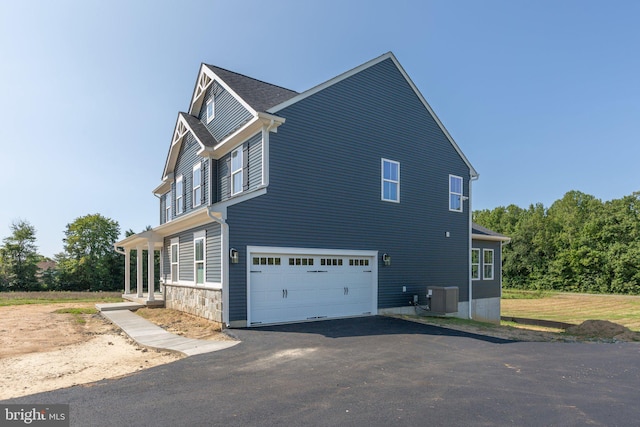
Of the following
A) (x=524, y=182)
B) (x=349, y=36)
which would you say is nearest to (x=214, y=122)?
(x=349, y=36)

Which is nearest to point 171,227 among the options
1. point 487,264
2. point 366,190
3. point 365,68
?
point 366,190

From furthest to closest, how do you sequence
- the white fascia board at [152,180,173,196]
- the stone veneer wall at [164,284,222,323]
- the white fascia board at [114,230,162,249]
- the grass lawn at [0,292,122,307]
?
the white fascia board at [152,180,173,196]
the grass lawn at [0,292,122,307]
the white fascia board at [114,230,162,249]
the stone veneer wall at [164,284,222,323]

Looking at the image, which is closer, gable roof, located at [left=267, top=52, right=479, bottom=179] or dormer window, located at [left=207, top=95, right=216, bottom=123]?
gable roof, located at [left=267, top=52, right=479, bottom=179]

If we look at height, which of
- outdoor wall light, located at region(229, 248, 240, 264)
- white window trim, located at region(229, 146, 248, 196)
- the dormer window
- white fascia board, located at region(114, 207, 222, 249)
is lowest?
outdoor wall light, located at region(229, 248, 240, 264)

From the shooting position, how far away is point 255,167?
1220 centimetres

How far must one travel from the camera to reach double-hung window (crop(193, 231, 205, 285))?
1220 centimetres

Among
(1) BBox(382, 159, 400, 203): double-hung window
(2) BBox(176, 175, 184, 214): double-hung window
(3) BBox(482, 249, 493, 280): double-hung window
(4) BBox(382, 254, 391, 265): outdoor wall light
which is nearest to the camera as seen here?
(4) BBox(382, 254, 391, 265): outdoor wall light

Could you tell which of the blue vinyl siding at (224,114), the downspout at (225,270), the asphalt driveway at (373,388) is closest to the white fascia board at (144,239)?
the blue vinyl siding at (224,114)

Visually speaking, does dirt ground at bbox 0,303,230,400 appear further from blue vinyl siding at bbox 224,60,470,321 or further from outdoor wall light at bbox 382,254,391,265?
outdoor wall light at bbox 382,254,391,265

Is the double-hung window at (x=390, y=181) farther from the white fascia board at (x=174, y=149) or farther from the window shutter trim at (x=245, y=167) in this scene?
the white fascia board at (x=174, y=149)

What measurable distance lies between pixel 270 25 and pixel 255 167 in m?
5.77

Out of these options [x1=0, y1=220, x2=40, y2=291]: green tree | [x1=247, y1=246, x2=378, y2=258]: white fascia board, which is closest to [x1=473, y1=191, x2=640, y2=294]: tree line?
[x1=247, y1=246, x2=378, y2=258]: white fascia board

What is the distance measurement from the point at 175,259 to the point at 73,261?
88.9ft

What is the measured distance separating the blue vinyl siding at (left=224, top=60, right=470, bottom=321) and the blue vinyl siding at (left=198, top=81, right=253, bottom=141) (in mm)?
1599
